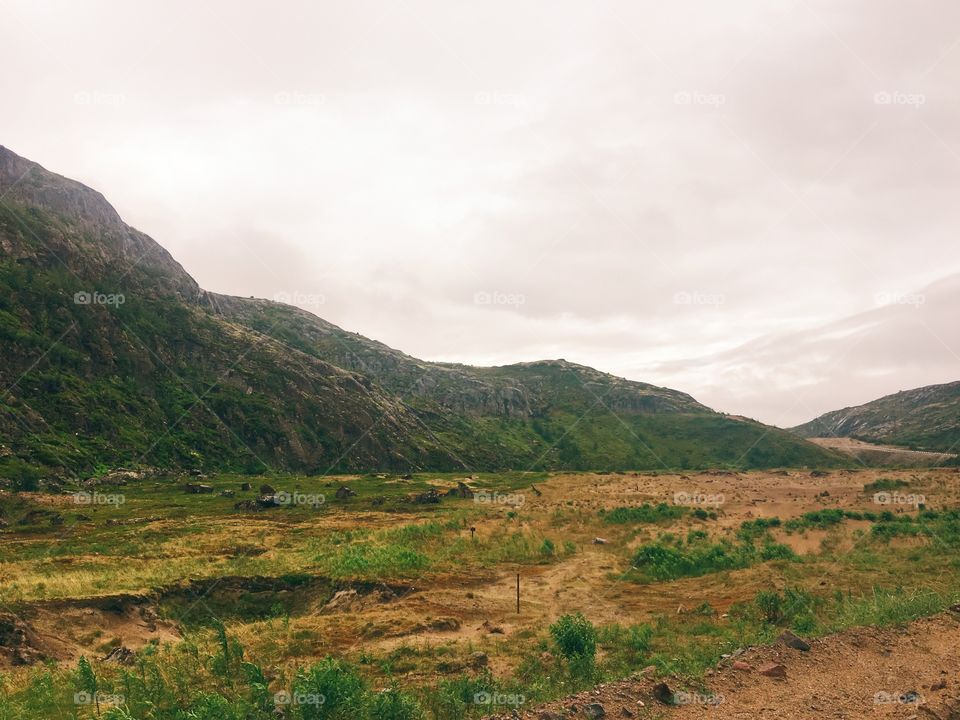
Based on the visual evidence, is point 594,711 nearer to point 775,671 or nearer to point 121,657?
point 775,671

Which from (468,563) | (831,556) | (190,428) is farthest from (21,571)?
(190,428)

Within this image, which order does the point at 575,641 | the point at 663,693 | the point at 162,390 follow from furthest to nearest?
the point at 162,390 < the point at 575,641 < the point at 663,693

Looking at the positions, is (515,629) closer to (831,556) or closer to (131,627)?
(131,627)

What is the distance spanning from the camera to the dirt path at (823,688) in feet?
34.0

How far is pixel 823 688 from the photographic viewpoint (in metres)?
11.6

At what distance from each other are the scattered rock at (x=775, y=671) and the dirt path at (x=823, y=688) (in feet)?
0.38

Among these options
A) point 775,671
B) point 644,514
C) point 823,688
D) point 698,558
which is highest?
point 775,671

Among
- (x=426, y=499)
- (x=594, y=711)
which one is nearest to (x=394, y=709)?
(x=594, y=711)

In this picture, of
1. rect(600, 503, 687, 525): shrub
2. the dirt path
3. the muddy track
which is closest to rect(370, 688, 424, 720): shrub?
the dirt path

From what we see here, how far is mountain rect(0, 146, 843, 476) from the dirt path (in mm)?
80258

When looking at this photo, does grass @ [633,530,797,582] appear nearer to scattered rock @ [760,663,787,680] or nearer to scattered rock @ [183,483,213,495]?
scattered rock @ [760,663,787,680]

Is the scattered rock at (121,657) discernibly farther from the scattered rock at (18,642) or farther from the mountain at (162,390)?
the mountain at (162,390)

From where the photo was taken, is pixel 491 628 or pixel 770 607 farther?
pixel 491 628

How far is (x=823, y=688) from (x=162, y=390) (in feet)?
425
